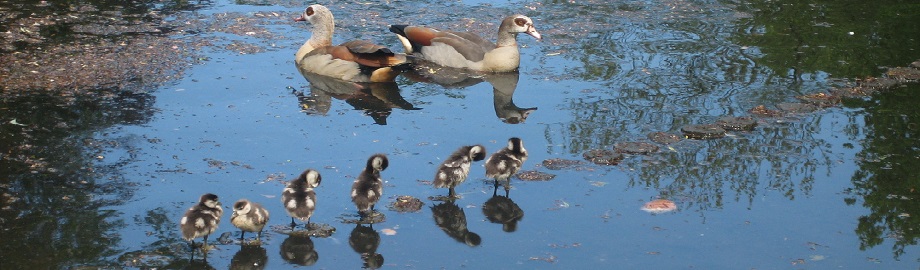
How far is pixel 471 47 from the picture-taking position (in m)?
13.5

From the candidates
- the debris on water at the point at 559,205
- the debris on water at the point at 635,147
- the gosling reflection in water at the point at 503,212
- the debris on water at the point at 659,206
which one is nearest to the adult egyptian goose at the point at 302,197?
the gosling reflection in water at the point at 503,212

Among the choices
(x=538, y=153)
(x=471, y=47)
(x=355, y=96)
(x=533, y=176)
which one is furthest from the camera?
(x=471, y=47)

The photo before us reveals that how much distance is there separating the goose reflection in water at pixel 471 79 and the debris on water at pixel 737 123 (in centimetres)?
194

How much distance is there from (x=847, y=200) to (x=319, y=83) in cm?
606

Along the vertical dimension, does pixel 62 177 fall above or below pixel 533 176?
below

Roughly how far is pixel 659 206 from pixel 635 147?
1395mm

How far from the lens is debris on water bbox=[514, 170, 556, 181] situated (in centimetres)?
970

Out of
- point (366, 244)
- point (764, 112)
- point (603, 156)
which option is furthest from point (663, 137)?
point (366, 244)

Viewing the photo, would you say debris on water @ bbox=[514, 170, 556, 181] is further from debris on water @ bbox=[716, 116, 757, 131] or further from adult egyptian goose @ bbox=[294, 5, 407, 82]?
adult egyptian goose @ bbox=[294, 5, 407, 82]

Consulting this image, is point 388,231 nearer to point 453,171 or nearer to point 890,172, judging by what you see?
point 453,171

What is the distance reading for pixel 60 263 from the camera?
307 inches

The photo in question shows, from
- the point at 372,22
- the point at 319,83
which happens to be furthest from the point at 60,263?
the point at 372,22

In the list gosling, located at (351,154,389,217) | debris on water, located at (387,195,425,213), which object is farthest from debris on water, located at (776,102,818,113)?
gosling, located at (351,154,389,217)

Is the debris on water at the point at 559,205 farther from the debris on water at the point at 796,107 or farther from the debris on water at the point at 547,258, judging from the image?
the debris on water at the point at 796,107
